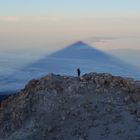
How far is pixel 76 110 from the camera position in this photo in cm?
1666

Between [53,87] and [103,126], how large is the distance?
243 cm

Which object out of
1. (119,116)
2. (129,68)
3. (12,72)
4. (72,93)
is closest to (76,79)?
(72,93)

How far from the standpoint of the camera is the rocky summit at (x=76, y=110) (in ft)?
52.1

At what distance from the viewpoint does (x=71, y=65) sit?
64250 mm

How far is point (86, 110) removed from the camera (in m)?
16.6

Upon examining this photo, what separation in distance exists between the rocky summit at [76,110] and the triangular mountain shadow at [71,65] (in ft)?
105

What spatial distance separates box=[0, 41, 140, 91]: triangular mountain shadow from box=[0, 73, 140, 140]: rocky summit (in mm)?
31862

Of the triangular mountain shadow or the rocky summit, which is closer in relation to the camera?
the rocky summit

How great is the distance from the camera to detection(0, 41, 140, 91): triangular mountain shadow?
181 ft

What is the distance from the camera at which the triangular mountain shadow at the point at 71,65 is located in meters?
55.1

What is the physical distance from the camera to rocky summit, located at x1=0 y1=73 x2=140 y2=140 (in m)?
15.9

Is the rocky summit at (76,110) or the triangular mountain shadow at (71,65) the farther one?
the triangular mountain shadow at (71,65)

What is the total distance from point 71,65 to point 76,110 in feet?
156

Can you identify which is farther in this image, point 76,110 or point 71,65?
point 71,65
